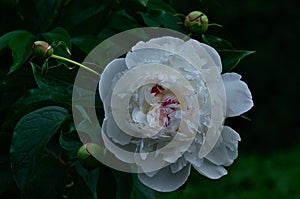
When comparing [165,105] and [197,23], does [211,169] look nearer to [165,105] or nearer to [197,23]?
[165,105]

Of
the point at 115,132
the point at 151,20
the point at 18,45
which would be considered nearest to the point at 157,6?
the point at 151,20

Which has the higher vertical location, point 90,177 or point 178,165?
point 178,165

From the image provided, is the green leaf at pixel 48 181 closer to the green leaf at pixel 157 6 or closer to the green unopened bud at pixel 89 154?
the green unopened bud at pixel 89 154

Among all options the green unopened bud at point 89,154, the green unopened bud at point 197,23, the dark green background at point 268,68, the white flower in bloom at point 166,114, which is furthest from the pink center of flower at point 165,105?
the dark green background at point 268,68

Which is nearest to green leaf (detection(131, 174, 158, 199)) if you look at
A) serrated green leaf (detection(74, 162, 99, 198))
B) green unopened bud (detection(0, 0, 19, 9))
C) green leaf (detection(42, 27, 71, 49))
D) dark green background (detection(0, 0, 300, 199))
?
serrated green leaf (detection(74, 162, 99, 198))

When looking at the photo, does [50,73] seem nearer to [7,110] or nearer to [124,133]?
[124,133]

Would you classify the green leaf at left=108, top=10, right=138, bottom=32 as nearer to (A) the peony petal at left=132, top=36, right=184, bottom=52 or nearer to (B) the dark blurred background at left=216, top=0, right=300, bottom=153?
(A) the peony petal at left=132, top=36, right=184, bottom=52

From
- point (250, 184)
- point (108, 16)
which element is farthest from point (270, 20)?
point (108, 16)

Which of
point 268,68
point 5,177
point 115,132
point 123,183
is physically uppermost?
point 115,132
